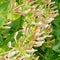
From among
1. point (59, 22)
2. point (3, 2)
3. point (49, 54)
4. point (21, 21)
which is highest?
point (3, 2)

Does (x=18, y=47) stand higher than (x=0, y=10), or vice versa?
(x=0, y=10)

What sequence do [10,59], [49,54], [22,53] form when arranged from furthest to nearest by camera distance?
[49,54] < [22,53] < [10,59]

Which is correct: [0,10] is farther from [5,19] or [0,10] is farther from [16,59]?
[16,59]

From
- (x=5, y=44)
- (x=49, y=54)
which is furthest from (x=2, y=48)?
(x=49, y=54)

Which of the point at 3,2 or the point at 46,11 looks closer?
the point at 3,2

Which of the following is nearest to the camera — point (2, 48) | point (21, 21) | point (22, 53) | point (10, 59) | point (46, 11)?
point (10, 59)

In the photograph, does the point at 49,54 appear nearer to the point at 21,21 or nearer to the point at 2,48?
the point at 21,21

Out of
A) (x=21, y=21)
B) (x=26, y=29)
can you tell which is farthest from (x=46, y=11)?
(x=26, y=29)

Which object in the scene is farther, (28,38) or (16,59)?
(28,38)

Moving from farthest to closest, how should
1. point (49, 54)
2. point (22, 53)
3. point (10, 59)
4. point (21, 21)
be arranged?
point (49, 54), point (21, 21), point (22, 53), point (10, 59)
